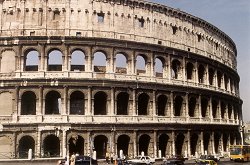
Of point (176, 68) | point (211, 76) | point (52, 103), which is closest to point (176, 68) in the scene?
point (176, 68)

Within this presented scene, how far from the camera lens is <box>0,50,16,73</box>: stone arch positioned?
28233 millimetres

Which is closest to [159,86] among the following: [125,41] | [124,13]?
[125,41]

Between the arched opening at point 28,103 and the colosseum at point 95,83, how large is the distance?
8 centimetres

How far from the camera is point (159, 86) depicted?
30734 millimetres

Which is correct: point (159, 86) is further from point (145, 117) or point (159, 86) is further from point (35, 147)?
point (35, 147)

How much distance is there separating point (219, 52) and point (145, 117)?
572 inches

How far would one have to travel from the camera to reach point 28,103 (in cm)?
2878

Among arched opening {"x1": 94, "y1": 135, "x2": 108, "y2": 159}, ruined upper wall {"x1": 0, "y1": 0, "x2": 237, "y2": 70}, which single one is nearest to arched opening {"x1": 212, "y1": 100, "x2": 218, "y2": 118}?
ruined upper wall {"x1": 0, "y1": 0, "x2": 237, "y2": 70}

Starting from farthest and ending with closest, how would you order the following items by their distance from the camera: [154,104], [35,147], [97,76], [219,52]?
[219,52]
[154,104]
[97,76]
[35,147]

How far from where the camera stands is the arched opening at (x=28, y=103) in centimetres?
2845

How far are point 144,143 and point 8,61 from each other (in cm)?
1286

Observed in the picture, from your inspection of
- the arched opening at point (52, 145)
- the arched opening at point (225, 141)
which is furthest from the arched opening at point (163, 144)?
the arched opening at point (225, 141)

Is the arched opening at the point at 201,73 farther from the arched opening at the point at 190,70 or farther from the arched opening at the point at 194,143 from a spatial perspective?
the arched opening at the point at 194,143

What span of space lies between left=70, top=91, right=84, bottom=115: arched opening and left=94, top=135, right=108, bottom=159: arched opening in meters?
2.44
